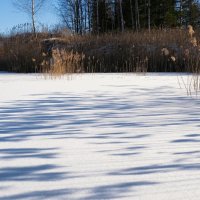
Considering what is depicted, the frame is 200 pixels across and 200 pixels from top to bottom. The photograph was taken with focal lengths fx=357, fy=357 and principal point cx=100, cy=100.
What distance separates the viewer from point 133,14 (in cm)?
2733

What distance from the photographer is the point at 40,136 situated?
271 centimetres

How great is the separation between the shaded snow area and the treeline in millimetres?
22389

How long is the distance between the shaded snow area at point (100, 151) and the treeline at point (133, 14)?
22.4 meters

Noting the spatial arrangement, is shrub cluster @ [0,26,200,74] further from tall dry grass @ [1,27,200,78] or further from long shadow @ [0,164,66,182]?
long shadow @ [0,164,66,182]

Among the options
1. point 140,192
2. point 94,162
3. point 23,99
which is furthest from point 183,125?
point 23,99

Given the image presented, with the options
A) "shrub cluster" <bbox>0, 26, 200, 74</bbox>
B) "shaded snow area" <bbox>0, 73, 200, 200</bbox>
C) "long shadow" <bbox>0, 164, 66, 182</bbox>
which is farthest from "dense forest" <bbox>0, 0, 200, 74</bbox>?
"long shadow" <bbox>0, 164, 66, 182</bbox>

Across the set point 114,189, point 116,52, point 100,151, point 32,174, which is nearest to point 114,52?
point 116,52

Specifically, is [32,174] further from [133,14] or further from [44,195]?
[133,14]

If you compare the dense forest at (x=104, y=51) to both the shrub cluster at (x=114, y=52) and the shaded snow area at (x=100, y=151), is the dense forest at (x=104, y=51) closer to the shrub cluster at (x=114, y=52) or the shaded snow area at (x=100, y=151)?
the shrub cluster at (x=114, y=52)

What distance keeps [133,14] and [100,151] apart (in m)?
26.1

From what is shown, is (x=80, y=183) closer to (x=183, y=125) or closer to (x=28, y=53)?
(x=183, y=125)

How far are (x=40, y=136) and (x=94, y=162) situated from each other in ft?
2.46

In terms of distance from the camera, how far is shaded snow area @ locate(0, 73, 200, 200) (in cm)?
171

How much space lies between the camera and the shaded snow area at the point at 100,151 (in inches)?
67.4
